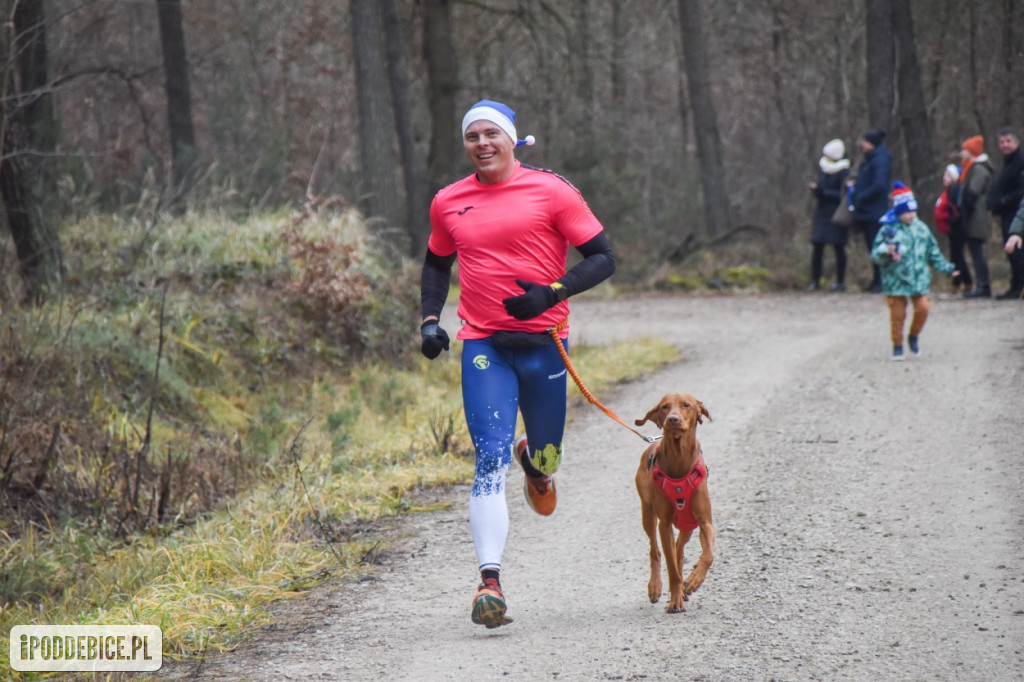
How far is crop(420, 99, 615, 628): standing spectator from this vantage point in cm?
480

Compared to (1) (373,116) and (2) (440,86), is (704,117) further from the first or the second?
(1) (373,116)

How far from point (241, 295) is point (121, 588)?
5.94 metres

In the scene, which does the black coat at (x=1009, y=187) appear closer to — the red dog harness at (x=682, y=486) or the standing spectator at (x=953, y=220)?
the standing spectator at (x=953, y=220)

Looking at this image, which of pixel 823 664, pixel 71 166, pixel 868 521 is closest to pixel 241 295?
pixel 71 166

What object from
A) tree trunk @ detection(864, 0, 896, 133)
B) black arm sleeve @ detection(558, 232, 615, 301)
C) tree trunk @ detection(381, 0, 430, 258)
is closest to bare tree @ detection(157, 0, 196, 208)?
tree trunk @ detection(381, 0, 430, 258)

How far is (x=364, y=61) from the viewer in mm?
18594

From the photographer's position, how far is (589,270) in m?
4.89

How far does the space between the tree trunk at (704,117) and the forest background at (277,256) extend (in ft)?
0.16

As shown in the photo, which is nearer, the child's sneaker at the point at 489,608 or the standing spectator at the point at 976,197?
the child's sneaker at the point at 489,608

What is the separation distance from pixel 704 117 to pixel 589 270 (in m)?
18.3

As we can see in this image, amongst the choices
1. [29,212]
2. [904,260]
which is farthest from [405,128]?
[904,260]

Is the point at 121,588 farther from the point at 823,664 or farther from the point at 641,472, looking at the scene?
A: the point at 823,664

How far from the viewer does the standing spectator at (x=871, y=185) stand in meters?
15.6

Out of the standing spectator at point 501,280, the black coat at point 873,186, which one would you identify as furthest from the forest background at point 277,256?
the black coat at point 873,186
